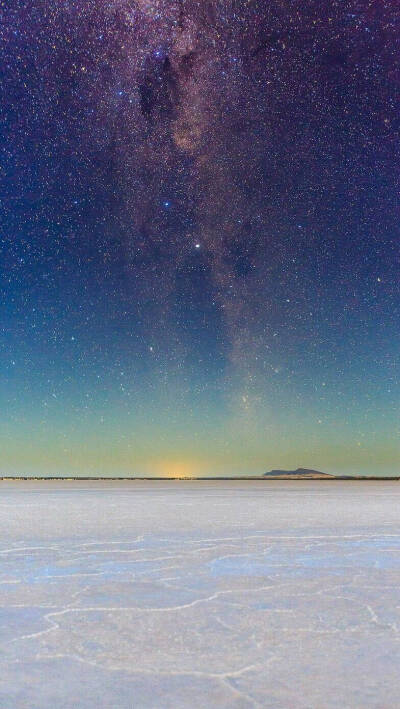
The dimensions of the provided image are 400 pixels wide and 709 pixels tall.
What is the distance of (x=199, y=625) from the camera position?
2324 millimetres

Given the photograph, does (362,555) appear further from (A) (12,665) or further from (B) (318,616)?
(A) (12,665)

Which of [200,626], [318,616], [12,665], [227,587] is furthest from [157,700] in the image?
[227,587]

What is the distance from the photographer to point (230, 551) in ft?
14.1

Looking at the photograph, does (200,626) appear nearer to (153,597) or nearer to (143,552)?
(153,597)

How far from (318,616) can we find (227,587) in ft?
2.21

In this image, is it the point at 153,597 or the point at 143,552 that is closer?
the point at 153,597

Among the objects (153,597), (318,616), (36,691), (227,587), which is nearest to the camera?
(36,691)

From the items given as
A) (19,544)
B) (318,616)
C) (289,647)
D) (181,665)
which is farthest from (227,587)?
(19,544)

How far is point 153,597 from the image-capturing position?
282 cm

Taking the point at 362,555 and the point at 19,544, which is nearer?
the point at 362,555

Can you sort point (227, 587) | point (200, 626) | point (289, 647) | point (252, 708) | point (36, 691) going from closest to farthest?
point (252, 708) < point (36, 691) < point (289, 647) < point (200, 626) < point (227, 587)

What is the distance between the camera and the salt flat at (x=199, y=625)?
1.63 meters

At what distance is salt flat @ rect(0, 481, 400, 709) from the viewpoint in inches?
64.0

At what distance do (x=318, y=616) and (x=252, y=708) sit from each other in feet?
3.38
